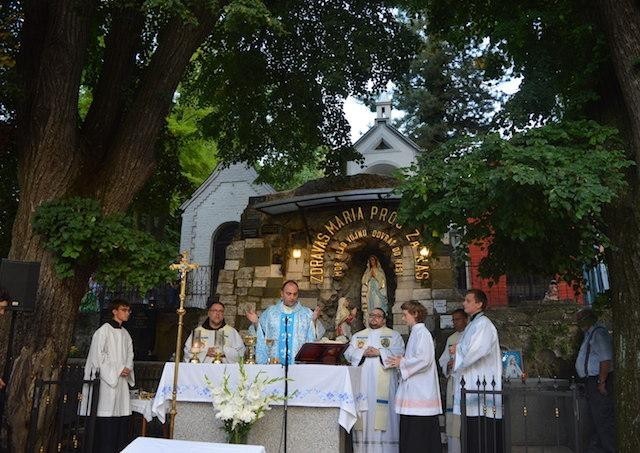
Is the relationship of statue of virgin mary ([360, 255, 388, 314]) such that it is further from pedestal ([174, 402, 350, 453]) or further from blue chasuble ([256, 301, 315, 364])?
pedestal ([174, 402, 350, 453])

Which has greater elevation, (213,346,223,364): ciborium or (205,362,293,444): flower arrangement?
(213,346,223,364): ciborium

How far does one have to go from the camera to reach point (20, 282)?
6.32 m

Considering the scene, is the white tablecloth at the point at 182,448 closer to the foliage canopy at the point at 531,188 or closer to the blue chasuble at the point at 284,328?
the foliage canopy at the point at 531,188

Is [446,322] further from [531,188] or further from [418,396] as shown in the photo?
[531,188]

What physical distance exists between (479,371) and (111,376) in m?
4.74

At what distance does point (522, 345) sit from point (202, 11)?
8.59 metres

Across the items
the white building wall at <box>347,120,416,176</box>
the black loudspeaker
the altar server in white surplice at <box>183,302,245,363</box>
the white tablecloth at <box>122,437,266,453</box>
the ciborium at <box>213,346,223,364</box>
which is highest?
the white building wall at <box>347,120,416,176</box>

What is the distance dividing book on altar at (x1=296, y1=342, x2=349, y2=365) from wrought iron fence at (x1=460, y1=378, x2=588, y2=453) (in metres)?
1.44

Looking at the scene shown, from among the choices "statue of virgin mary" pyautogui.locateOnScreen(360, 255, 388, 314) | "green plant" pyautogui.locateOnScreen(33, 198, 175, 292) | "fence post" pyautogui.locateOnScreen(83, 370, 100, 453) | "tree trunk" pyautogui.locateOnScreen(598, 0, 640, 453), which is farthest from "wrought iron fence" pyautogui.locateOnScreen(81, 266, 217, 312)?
"tree trunk" pyautogui.locateOnScreen(598, 0, 640, 453)

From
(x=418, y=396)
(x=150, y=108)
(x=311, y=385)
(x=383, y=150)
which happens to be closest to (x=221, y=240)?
(x=383, y=150)

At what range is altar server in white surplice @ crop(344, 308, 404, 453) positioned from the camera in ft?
25.0

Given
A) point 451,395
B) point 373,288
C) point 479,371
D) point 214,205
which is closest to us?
point 479,371

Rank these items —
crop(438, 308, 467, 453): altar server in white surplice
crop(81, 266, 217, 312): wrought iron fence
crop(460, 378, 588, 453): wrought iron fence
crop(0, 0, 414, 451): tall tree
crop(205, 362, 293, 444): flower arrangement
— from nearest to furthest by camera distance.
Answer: crop(205, 362, 293, 444): flower arrangement → crop(460, 378, 588, 453): wrought iron fence → crop(0, 0, 414, 451): tall tree → crop(438, 308, 467, 453): altar server in white surplice → crop(81, 266, 217, 312): wrought iron fence

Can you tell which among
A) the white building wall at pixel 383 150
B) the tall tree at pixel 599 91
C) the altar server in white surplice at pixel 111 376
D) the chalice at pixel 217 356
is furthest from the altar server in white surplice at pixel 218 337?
the white building wall at pixel 383 150
